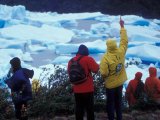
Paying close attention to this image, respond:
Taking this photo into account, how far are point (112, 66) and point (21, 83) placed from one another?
1.03 m

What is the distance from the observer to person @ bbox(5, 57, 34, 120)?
15.4 ft

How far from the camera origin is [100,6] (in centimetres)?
2670

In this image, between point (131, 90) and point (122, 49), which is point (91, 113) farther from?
point (131, 90)

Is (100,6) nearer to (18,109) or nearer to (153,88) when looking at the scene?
(153,88)

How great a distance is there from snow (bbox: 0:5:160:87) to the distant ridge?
3.50 meters

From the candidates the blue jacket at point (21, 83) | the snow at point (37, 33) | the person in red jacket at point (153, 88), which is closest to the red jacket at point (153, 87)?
the person in red jacket at point (153, 88)

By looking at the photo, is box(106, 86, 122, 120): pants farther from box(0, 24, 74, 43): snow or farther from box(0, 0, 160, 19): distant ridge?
box(0, 0, 160, 19): distant ridge

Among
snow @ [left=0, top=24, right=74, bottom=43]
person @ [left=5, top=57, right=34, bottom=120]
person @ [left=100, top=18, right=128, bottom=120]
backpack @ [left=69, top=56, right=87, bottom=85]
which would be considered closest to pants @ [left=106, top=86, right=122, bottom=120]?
person @ [left=100, top=18, right=128, bottom=120]

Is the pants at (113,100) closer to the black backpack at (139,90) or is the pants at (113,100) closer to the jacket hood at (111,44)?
the jacket hood at (111,44)

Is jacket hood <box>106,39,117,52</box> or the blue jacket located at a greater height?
jacket hood <box>106,39,117,52</box>

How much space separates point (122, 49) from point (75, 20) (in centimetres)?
1670

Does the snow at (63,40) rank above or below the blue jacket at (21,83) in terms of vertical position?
above

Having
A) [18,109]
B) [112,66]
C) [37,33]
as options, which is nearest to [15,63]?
[18,109]

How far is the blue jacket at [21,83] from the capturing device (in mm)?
4678
